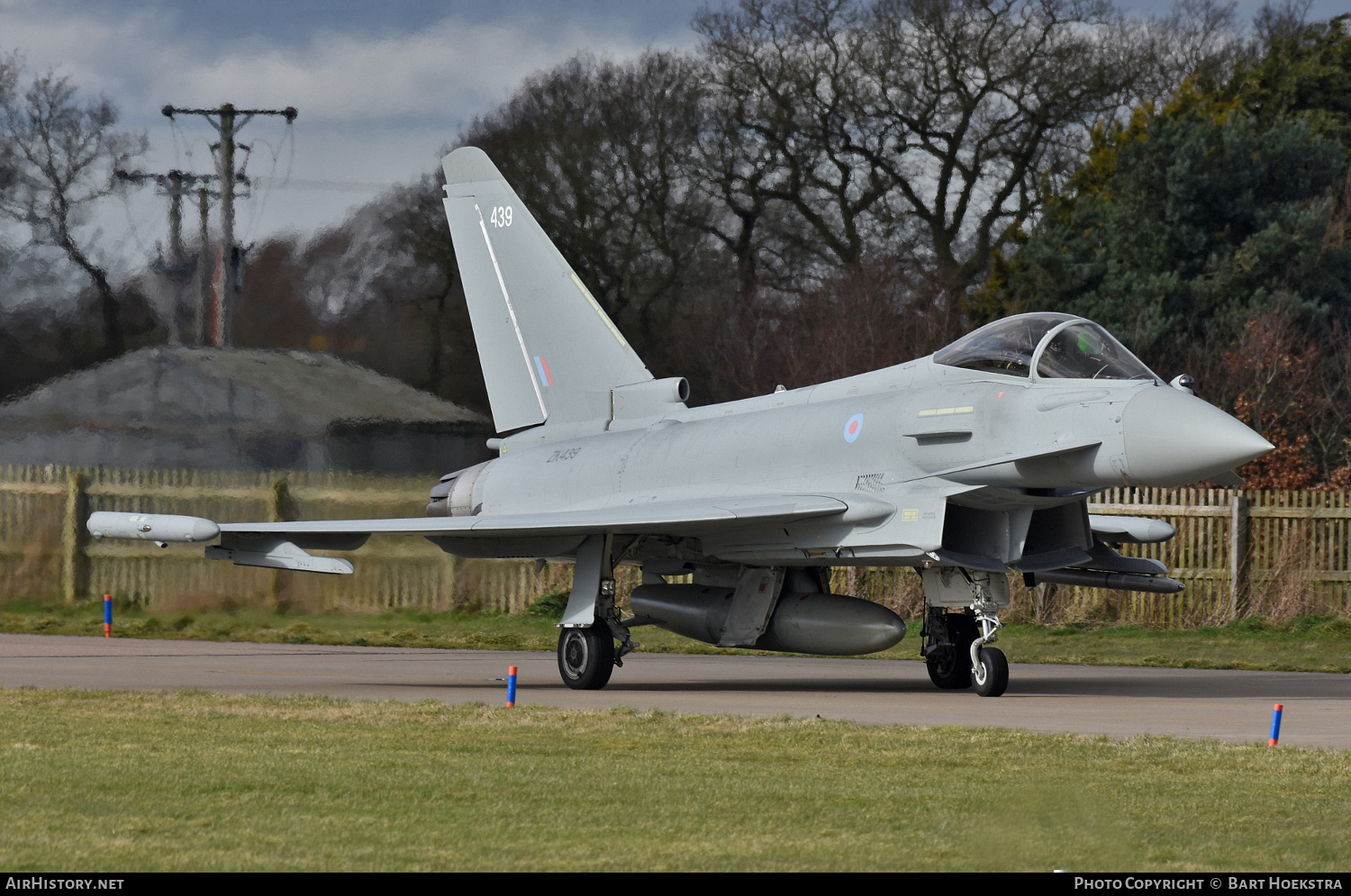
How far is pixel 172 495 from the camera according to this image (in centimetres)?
2111

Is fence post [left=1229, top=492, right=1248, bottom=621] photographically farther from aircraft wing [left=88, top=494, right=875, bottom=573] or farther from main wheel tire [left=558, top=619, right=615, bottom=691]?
main wheel tire [left=558, top=619, right=615, bottom=691]

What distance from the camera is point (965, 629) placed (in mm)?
13500

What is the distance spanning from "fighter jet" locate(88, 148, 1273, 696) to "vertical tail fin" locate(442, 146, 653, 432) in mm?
34

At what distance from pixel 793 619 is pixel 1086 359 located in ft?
11.1

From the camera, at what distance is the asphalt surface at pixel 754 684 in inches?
418

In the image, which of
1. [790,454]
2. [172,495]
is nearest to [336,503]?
[172,495]

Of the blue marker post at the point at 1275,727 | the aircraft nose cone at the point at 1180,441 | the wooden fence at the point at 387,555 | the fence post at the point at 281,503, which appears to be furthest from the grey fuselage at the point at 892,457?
the fence post at the point at 281,503

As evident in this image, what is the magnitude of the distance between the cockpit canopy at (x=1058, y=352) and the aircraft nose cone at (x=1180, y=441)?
512 millimetres

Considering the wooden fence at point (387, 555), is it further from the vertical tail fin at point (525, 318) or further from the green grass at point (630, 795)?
the green grass at point (630, 795)

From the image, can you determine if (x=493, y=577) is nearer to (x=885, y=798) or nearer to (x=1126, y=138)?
(x=885, y=798)

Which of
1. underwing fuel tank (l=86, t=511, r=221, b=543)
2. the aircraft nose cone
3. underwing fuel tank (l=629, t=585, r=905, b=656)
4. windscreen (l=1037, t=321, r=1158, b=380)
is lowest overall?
underwing fuel tank (l=629, t=585, r=905, b=656)

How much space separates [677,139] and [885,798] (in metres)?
30.1

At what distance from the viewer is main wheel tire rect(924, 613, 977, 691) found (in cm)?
1340

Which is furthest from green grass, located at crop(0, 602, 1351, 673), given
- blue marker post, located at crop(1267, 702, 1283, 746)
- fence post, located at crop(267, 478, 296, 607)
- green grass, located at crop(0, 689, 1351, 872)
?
green grass, located at crop(0, 689, 1351, 872)
